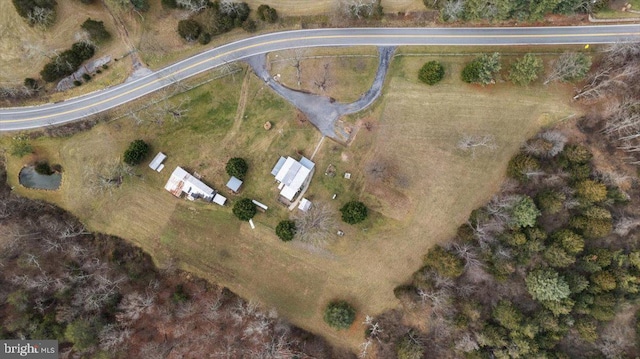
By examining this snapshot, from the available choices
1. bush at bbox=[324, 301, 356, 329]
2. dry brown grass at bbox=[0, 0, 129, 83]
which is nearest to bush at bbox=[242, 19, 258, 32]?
dry brown grass at bbox=[0, 0, 129, 83]

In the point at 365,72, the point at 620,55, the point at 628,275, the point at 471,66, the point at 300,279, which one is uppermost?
the point at 620,55

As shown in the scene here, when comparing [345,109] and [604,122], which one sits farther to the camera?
[345,109]

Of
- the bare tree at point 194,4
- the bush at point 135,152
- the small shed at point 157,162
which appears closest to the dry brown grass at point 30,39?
the bare tree at point 194,4

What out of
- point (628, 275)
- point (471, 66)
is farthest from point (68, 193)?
point (628, 275)

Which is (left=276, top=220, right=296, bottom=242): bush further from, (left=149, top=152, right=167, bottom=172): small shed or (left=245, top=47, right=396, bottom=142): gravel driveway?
(left=149, top=152, right=167, bottom=172): small shed

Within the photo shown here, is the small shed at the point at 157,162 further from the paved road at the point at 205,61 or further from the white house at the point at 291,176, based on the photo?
the white house at the point at 291,176

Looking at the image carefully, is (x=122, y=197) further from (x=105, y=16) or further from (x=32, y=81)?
(x=105, y=16)
